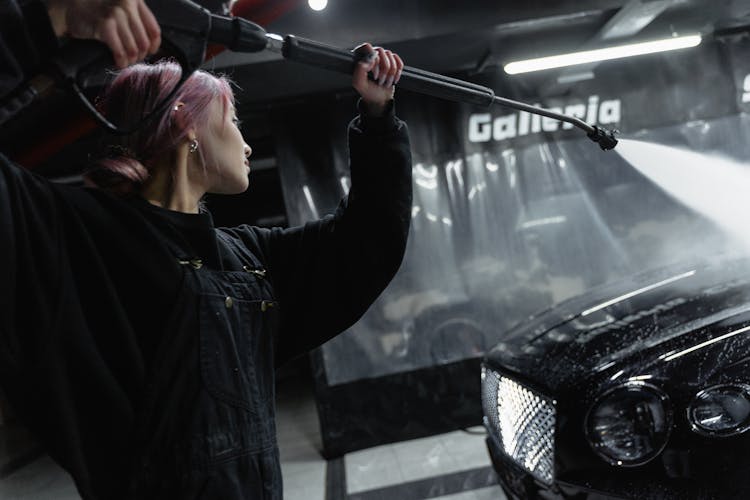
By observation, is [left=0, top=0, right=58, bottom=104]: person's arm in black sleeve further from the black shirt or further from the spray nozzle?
the spray nozzle

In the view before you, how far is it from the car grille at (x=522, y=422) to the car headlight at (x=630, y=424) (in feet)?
0.55

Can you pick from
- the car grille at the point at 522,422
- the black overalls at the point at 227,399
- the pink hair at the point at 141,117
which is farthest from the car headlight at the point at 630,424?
the pink hair at the point at 141,117

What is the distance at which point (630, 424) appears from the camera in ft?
5.90

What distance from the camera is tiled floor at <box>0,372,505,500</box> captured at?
377cm

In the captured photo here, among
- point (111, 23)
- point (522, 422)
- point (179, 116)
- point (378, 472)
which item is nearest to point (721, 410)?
point (522, 422)

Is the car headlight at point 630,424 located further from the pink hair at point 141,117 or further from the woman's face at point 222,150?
the pink hair at point 141,117

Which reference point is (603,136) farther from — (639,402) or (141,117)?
(141,117)

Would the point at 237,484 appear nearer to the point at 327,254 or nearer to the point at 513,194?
the point at 327,254

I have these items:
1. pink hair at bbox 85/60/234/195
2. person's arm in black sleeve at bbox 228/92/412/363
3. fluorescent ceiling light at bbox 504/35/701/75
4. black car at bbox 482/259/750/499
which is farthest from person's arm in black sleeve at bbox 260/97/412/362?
fluorescent ceiling light at bbox 504/35/701/75

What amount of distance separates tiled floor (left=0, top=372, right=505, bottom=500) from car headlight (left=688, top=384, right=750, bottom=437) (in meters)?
1.99

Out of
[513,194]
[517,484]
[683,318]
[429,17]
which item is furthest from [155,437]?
[513,194]

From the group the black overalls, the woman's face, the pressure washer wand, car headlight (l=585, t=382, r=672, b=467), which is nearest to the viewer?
the black overalls

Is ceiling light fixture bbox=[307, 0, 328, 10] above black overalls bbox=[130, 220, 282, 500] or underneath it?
above

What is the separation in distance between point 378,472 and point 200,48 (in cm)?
387
